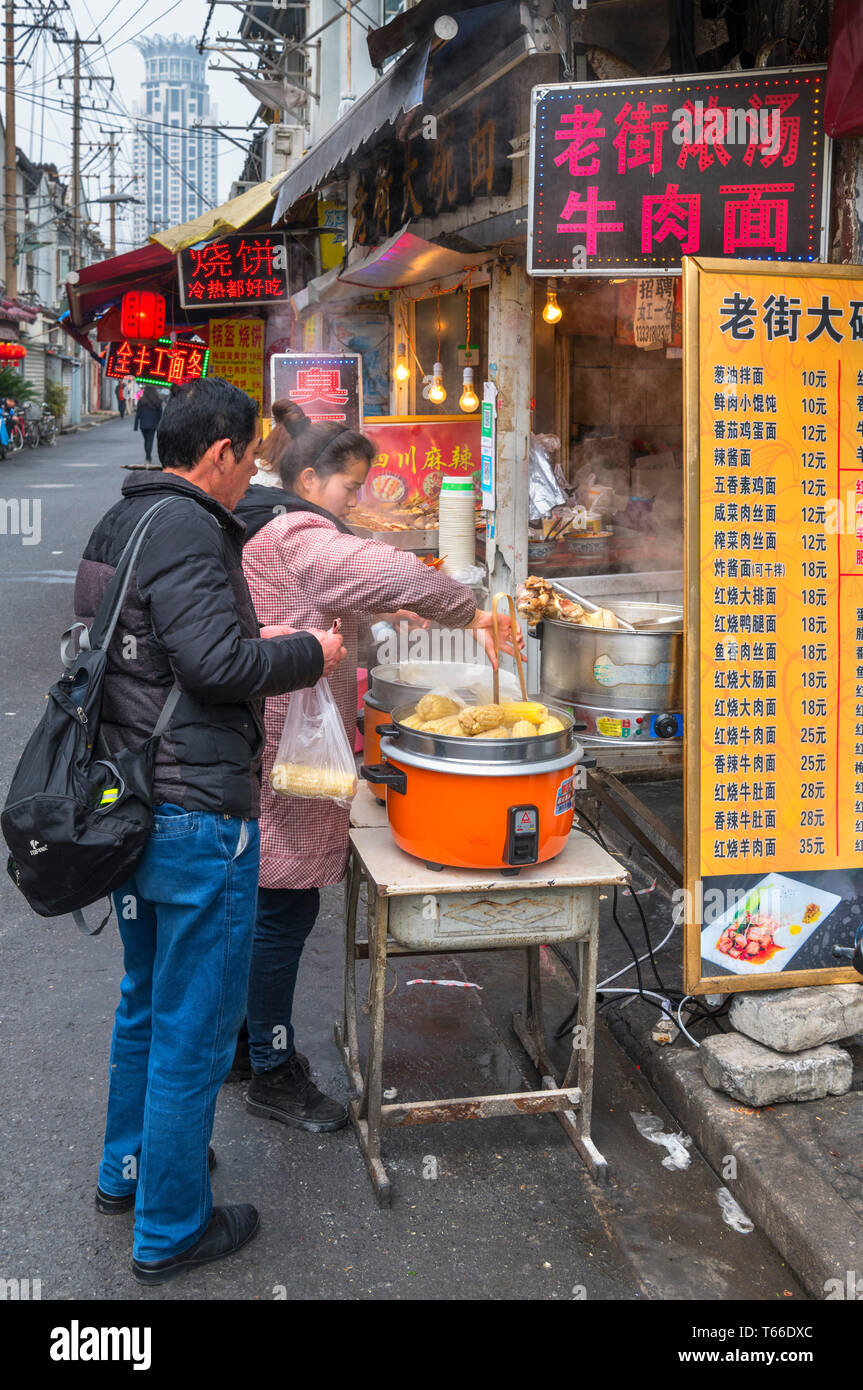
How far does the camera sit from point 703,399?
3701 mm

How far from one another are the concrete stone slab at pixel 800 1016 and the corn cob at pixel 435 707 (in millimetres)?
1486

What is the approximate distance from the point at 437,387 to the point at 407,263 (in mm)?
1406

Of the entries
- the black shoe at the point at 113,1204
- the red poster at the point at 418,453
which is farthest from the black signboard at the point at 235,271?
the black shoe at the point at 113,1204

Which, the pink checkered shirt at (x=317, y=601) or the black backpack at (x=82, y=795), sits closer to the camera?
the black backpack at (x=82, y=795)

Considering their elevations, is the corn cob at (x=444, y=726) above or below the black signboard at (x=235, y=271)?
below

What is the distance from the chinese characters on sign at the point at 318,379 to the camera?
30.2ft

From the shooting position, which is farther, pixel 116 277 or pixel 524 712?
pixel 116 277

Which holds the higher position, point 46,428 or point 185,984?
point 46,428

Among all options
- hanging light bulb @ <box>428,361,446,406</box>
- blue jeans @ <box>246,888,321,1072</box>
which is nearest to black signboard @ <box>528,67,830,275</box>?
blue jeans @ <box>246,888,321,1072</box>

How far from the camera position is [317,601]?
11.4 feet

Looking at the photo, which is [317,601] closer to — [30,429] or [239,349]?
[239,349]

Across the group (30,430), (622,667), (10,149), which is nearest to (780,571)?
(622,667)

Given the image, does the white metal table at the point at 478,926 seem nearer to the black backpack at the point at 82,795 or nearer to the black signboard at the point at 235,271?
the black backpack at the point at 82,795
